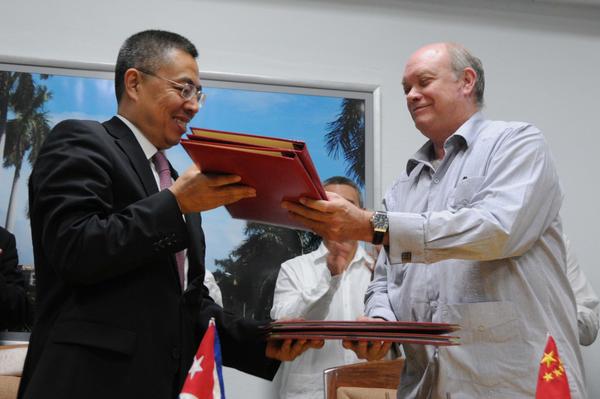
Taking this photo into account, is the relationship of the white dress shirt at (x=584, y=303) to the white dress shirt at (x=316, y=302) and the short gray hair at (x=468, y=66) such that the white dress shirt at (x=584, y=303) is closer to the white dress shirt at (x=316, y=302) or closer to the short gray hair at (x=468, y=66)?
the white dress shirt at (x=316, y=302)

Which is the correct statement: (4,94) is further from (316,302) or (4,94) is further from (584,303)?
(584,303)

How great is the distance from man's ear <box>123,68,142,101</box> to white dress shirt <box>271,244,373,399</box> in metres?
1.61

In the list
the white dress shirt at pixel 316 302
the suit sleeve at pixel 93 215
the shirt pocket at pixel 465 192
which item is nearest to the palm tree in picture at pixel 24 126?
the white dress shirt at pixel 316 302

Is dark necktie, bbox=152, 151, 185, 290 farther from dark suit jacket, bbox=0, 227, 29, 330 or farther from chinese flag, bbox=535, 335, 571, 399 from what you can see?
dark suit jacket, bbox=0, 227, 29, 330

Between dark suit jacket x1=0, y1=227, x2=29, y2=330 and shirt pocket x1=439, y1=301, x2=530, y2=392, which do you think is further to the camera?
dark suit jacket x1=0, y1=227, x2=29, y2=330

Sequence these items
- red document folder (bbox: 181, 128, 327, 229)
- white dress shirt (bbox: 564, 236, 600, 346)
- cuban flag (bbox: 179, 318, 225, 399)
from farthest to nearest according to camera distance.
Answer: white dress shirt (bbox: 564, 236, 600, 346) → red document folder (bbox: 181, 128, 327, 229) → cuban flag (bbox: 179, 318, 225, 399)

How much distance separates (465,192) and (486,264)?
21 cm

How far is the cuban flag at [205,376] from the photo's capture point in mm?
1237

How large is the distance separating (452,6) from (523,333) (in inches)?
123

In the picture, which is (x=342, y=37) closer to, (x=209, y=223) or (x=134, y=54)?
(x=209, y=223)

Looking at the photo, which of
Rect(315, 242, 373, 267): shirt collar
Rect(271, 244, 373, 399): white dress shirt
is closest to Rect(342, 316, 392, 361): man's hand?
Rect(271, 244, 373, 399): white dress shirt

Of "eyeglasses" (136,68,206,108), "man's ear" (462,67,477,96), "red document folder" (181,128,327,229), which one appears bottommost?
"red document folder" (181,128,327,229)

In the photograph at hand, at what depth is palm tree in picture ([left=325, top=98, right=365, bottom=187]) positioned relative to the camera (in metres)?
3.89

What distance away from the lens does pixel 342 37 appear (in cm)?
411
